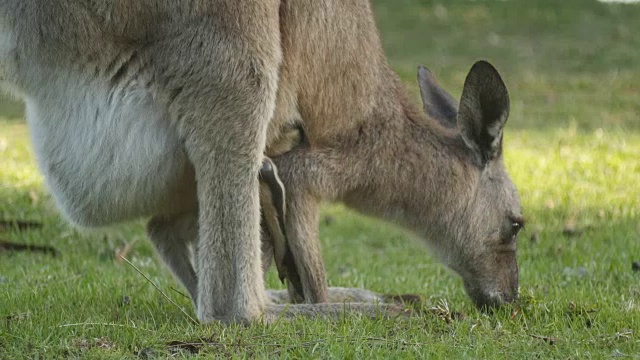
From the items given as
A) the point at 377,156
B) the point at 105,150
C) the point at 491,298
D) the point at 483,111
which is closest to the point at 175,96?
the point at 105,150

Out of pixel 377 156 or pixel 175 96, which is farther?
pixel 377 156

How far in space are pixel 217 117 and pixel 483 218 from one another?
1598mm

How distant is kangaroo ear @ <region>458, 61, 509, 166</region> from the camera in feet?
16.6

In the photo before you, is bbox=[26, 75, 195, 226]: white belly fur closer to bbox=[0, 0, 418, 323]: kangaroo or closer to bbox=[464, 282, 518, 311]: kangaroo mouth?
bbox=[0, 0, 418, 323]: kangaroo

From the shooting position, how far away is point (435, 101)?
5840 millimetres

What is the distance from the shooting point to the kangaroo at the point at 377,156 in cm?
488

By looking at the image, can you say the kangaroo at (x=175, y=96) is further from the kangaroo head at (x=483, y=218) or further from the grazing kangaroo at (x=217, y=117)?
the kangaroo head at (x=483, y=218)

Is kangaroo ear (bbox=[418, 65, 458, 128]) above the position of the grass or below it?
above

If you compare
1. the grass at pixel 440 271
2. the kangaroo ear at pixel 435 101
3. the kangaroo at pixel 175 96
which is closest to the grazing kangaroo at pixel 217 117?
the kangaroo at pixel 175 96

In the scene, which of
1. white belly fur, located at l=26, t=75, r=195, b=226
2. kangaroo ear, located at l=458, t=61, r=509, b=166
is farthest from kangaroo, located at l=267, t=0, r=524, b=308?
white belly fur, located at l=26, t=75, r=195, b=226

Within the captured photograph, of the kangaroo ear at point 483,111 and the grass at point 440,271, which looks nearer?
the grass at point 440,271

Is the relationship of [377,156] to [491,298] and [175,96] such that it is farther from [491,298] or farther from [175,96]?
[175,96]

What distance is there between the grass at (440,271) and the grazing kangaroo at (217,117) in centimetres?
40

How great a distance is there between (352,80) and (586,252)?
8.54 feet
